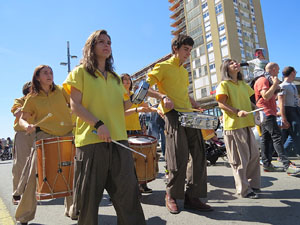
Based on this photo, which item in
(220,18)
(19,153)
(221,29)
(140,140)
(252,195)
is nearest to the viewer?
(252,195)

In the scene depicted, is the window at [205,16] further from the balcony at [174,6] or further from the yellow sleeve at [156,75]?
the yellow sleeve at [156,75]

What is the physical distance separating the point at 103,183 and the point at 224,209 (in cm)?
178

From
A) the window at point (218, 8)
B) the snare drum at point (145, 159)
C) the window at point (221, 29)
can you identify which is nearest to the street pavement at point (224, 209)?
the snare drum at point (145, 159)

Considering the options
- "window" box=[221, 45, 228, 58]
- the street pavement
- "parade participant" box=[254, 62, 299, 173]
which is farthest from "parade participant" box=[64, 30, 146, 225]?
"window" box=[221, 45, 228, 58]

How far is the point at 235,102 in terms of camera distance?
3.81 metres

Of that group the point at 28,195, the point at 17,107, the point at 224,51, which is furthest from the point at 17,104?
the point at 224,51

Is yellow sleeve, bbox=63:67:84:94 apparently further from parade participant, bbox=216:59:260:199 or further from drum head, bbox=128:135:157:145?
parade participant, bbox=216:59:260:199

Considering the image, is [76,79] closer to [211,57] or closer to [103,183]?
[103,183]

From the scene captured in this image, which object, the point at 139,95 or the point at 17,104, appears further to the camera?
the point at 17,104

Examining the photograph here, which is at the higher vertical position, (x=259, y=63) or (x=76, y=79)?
(x=259, y=63)

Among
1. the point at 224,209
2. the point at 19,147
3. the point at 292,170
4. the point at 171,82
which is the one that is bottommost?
the point at 224,209

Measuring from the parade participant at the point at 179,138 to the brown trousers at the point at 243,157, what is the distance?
0.73 metres

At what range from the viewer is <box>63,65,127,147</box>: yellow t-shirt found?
2158 mm

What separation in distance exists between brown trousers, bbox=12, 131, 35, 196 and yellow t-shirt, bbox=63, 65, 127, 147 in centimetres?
279
